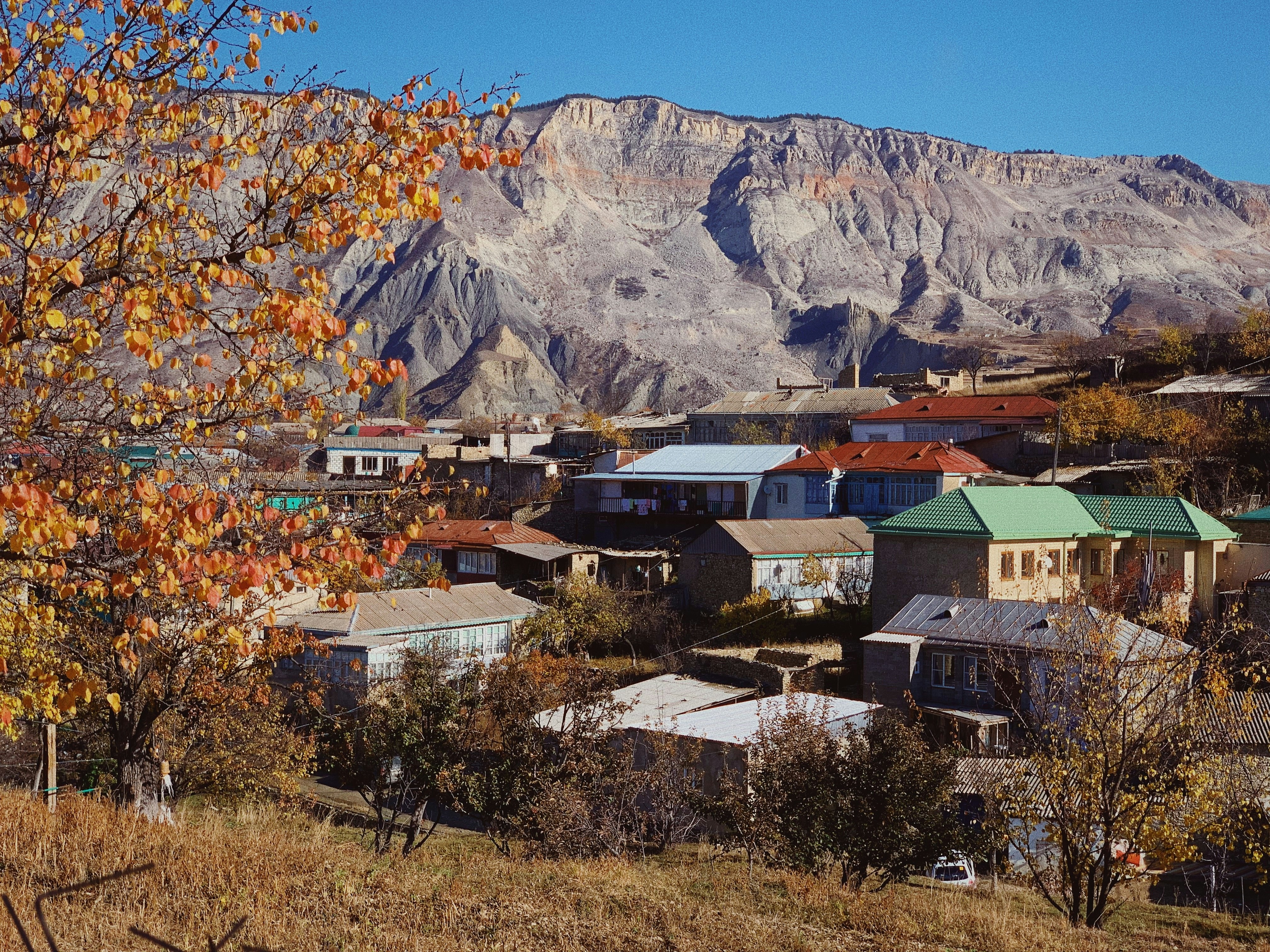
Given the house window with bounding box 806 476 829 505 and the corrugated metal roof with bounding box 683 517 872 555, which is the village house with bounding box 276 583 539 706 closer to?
the corrugated metal roof with bounding box 683 517 872 555

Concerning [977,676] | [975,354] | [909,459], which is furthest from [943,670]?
[975,354]

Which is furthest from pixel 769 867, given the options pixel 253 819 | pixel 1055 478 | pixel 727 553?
pixel 1055 478

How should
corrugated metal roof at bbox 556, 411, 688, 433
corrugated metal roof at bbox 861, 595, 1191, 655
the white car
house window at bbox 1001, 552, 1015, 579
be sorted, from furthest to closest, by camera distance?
corrugated metal roof at bbox 556, 411, 688, 433 → house window at bbox 1001, 552, 1015, 579 → corrugated metal roof at bbox 861, 595, 1191, 655 → the white car

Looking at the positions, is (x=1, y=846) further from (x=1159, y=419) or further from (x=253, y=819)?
(x=1159, y=419)

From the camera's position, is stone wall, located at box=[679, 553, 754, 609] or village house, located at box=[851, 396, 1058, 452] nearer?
stone wall, located at box=[679, 553, 754, 609]

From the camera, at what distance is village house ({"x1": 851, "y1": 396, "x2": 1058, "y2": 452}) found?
5200 cm

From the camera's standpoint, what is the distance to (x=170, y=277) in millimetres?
6418

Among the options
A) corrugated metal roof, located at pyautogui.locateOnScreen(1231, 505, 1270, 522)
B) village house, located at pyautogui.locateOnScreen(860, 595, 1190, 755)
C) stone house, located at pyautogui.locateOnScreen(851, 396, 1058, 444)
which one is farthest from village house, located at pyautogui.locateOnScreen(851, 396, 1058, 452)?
village house, located at pyautogui.locateOnScreen(860, 595, 1190, 755)

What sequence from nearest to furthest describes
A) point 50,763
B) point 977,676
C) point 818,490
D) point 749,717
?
point 50,763 → point 749,717 → point 977,676 → point 818,490

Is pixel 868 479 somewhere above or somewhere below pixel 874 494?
above

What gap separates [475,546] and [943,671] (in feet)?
66.6

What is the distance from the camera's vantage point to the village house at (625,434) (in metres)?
69.9

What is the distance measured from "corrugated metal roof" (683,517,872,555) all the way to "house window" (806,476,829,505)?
447 centimetres

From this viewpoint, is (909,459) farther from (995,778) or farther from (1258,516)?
(995,778)
